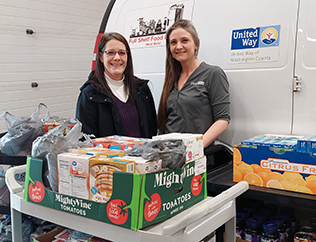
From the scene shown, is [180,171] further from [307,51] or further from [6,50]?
[6,50]

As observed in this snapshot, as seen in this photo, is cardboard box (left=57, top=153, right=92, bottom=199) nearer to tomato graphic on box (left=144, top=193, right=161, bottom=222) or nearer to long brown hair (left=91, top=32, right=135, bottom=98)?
tomato graphic on box (left=144, top=193, right=161, bottom=222)

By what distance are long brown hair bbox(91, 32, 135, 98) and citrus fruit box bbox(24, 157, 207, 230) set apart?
3.27ft

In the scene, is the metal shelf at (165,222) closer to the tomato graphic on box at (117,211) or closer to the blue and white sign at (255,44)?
the tomato graphic on box at (117,211)

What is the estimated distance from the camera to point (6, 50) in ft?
14.8

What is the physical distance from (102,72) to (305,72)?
52.6 inches

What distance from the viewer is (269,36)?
2166 mm

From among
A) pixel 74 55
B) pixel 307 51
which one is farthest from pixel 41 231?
pixel 74 55

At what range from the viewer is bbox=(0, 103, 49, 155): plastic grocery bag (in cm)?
196

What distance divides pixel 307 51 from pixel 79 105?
152cm

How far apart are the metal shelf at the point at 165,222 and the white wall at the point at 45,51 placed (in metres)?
3.39

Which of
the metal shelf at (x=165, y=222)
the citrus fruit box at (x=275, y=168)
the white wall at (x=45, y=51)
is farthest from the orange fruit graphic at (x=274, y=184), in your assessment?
the white wall at (x=45, y=51)

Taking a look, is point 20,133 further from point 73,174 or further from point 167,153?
point 167,153

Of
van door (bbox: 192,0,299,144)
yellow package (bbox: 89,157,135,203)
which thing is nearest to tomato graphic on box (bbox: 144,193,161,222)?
yellow package (bbox: 89,157,135,203)

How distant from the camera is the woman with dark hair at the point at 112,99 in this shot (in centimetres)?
221
